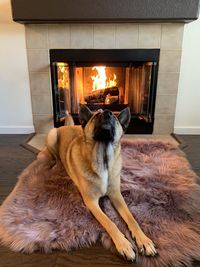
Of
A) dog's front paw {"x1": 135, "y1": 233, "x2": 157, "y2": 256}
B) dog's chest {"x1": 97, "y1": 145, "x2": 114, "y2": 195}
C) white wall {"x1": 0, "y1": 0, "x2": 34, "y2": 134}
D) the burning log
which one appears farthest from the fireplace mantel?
dog's front paw {"x1": 135, "y1": 233, "x2": 157, "y2": 256}

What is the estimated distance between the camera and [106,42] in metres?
2.37

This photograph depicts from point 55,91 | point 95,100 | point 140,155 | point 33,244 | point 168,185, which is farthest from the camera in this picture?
point 95,100

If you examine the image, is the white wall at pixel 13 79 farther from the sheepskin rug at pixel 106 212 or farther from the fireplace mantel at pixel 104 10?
the sheepskin rug at pixel 106 212

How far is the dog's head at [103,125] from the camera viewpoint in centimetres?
121

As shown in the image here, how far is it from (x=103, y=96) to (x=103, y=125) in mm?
1577

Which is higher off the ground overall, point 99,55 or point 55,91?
point 99,55

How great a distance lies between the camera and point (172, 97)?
2.55 metres

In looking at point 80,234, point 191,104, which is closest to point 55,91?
point 191,104

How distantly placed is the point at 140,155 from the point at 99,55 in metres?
1.15

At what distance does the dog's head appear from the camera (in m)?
1.21

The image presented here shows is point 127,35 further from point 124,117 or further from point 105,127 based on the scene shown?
point 105,127

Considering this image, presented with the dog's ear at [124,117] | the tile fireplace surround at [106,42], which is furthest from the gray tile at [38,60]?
the dog's ear at [124,117]

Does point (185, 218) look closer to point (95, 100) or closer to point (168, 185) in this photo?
point (168, 185)

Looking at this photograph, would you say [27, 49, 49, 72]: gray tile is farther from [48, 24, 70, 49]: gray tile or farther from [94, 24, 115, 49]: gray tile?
[94, 24, 115, 49]: gray tile
